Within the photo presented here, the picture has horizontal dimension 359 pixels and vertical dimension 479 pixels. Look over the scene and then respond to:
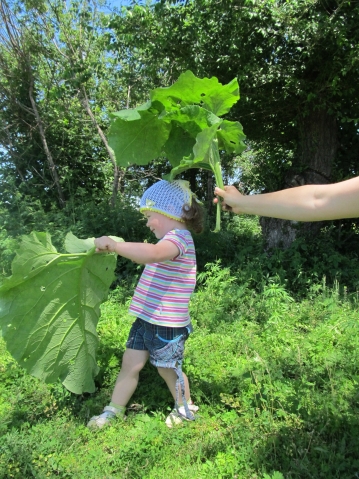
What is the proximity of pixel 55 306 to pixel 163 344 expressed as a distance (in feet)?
2.22

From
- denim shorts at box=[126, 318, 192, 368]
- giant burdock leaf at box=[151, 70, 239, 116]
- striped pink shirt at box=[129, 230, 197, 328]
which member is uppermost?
giant burdock leaf at box=[151, 70, 239, 116]

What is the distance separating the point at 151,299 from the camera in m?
2.40

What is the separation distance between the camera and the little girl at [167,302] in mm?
2357

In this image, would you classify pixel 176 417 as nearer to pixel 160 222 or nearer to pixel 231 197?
pixel 160 222

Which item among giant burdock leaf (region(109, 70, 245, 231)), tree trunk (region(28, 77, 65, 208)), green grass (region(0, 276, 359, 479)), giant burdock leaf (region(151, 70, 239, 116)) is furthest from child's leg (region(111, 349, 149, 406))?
tree trunk (region(28, 77, 65, 208))

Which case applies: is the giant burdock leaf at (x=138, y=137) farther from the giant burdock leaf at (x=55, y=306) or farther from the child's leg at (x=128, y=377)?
the child's leg at (x=128, y=377)

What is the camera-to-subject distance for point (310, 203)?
5.22 ft

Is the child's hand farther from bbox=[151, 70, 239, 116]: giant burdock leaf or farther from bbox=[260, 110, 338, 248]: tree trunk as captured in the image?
bbox=[260, 110, 338, 248]: tree trunk

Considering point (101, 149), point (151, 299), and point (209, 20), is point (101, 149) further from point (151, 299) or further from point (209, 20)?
point (151, 299)

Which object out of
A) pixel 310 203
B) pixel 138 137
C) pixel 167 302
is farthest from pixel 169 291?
pixel 310 203

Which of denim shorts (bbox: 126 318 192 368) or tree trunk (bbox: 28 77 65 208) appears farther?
tree trunk (bbox: 28 77 65 208)

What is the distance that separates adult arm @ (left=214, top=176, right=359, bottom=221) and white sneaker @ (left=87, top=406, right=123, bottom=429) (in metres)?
1.51

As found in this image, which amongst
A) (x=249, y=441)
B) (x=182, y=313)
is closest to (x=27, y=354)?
(x=182, y=313)

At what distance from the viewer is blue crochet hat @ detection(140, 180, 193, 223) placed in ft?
7.71
